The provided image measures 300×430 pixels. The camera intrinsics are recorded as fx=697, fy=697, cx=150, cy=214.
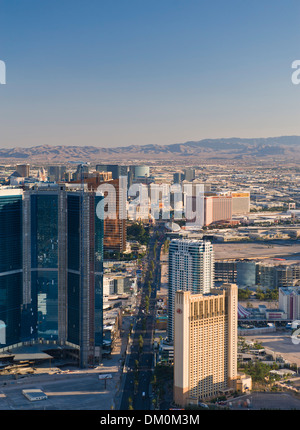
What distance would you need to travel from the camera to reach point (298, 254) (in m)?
23.8

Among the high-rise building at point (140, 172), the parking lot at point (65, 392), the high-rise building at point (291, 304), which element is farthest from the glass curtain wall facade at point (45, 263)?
the high-rise building at point (140, 172)

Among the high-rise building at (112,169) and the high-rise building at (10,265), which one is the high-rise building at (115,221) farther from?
the high-rise building at (112,169)

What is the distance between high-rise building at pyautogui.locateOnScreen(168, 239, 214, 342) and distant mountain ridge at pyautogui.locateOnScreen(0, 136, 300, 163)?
4585 centimetres

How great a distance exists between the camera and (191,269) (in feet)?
42.2

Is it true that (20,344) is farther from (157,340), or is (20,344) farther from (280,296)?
(280,296)

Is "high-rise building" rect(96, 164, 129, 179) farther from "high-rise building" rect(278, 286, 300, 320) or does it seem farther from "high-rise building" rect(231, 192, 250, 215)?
"high-rise building" rect(278, 286, 300, 320)

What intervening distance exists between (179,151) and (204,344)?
278 ft

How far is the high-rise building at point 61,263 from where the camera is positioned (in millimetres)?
11977

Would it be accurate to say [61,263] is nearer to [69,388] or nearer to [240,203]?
[69,388]

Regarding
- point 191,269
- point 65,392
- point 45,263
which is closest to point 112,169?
point 191,269

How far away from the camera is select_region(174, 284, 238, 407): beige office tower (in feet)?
31.1

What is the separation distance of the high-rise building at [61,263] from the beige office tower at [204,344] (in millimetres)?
2576

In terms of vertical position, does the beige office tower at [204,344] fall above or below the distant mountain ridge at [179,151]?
below

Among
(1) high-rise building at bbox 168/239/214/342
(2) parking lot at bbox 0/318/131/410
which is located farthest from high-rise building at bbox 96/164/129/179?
(2) parking lot at bbox 0/318/131/410
